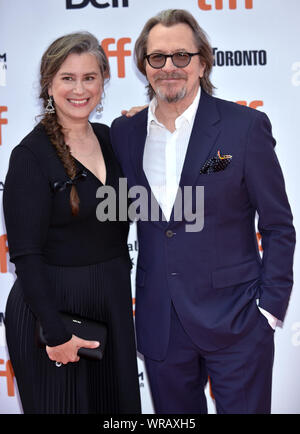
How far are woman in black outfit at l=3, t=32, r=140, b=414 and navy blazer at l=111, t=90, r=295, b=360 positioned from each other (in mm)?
171

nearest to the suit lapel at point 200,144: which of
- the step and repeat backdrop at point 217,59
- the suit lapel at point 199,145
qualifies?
the suit lapel at point 199,145

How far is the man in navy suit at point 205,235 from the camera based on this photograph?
1.98 m

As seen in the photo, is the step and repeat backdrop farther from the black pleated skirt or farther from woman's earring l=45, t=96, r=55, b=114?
the black pleated skirt

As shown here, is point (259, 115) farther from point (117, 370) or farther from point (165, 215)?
point (117, 370)

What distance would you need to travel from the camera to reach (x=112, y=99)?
116 inches

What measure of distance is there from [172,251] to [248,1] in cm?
166

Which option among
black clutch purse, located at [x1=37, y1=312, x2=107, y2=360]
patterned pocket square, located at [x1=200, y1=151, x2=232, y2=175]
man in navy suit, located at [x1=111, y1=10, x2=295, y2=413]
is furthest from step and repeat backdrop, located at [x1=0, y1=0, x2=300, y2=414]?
black clutch purse, located at [x1=37, y1=312, x2=107, y2=360]

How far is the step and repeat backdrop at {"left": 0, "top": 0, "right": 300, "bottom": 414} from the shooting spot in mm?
2822

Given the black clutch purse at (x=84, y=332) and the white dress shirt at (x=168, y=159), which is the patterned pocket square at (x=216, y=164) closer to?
the white dress shirt at (x=168, y=159)

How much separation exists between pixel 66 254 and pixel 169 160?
0.59 metres

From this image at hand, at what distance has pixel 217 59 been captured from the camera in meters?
2.86

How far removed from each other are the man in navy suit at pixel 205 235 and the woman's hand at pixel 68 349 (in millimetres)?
321

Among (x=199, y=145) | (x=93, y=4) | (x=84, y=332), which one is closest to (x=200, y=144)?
(x=199, y=145)
